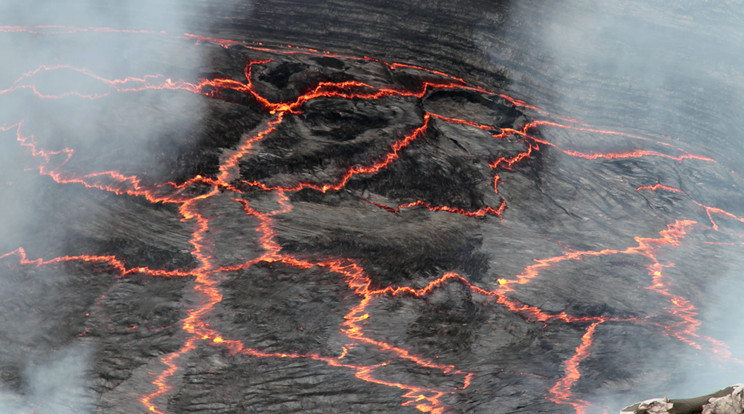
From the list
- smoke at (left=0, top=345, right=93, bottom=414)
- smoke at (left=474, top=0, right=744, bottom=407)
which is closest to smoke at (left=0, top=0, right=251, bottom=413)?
smoke at (left=0, top=345, right=93, bottom=414)

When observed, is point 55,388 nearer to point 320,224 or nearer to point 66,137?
point 66,137

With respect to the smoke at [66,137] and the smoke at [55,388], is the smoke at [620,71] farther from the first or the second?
the smoke at [55,388]

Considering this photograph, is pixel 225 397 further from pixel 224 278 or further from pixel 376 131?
pixel 376 131

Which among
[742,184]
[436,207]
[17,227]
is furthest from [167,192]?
[742,184]

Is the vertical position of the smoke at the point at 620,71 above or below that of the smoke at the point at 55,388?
above

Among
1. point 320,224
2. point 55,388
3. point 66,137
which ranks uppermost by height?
point 66,137

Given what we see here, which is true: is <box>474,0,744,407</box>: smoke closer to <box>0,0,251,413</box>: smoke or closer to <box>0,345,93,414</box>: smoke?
<box>0,0,251,413</box>: smoke

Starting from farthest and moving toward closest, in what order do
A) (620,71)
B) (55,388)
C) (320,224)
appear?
(620,71)
(320,224)
(55,388)

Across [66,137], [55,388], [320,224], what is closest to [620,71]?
[320,224]

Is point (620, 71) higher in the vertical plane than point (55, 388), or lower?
higher

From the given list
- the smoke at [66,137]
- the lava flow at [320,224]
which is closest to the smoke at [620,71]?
the lava flow at [320,224]
